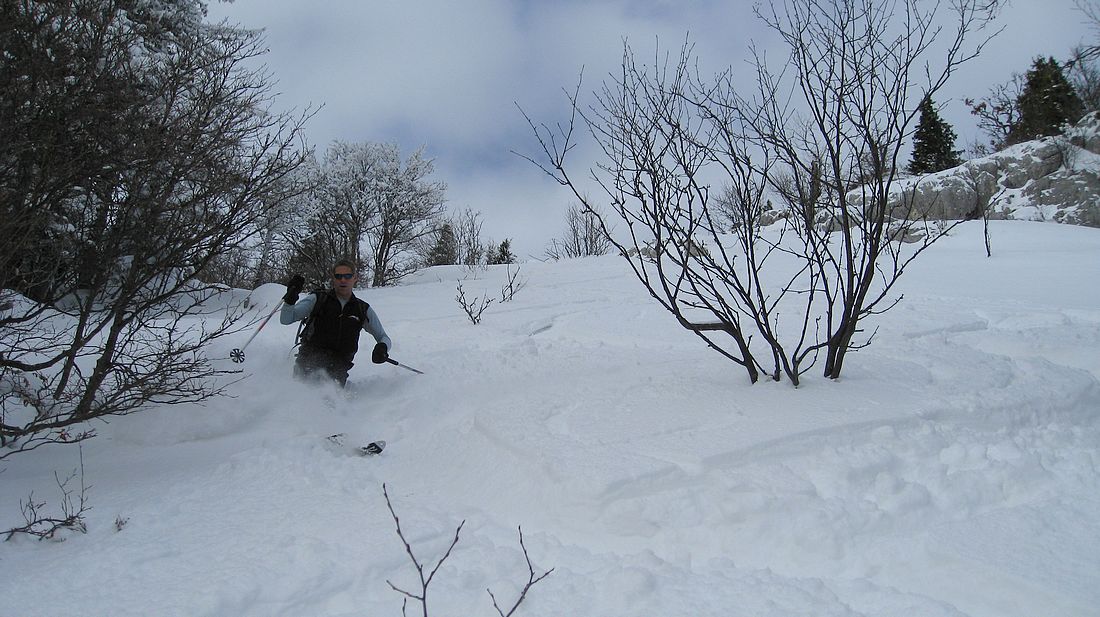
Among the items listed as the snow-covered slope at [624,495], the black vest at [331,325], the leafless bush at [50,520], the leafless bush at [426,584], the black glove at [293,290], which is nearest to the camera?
the leafless bush at [426,584]

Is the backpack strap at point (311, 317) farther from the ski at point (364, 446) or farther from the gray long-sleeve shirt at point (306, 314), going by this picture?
the ski at point (364, 446)

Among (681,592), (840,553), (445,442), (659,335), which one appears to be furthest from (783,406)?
(659,335)

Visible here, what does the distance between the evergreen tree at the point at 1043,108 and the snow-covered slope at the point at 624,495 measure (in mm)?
27106

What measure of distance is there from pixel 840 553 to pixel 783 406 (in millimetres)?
1311

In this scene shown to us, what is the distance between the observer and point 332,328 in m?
5.47

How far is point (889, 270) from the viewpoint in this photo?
39.5 feet

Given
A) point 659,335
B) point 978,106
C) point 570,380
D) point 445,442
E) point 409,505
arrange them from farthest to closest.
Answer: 1. point 978,106
2. point 659,335
3. point 570,380
4. point 445,442
5. point 409,505

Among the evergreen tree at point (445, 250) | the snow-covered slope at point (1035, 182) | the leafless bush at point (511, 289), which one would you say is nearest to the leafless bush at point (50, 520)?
the leafless bush at point (511, 289)

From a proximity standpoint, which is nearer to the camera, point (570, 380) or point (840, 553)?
point (840, 553)

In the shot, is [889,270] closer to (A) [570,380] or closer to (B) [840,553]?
(A) [570,380]

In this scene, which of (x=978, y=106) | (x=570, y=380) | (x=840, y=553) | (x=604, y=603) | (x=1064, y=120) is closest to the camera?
(x=604, y=603)

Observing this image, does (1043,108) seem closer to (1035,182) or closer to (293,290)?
(1035,182)

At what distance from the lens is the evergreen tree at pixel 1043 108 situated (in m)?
24.9

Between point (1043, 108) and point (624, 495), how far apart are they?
3393cm
